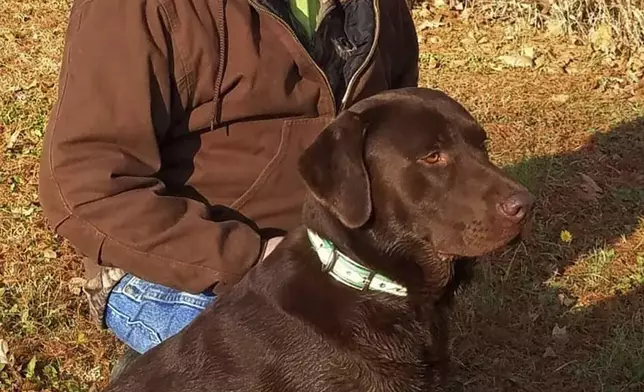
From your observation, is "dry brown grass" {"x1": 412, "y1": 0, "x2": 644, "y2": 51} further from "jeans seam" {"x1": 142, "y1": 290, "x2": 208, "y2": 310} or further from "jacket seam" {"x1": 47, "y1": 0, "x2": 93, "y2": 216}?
"jacket seam" {"x1": 47, "y1": 0, "x2": 93, "y2": 216}

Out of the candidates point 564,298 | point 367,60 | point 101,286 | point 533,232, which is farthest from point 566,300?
point 101,286

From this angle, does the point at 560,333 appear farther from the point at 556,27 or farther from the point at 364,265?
the point at 556,27

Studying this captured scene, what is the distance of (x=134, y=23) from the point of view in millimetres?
3012

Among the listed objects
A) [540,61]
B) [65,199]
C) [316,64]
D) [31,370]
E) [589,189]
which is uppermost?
[316,64]

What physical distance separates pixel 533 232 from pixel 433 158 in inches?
97.4

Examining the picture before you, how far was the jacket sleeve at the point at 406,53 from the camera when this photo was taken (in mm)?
3947

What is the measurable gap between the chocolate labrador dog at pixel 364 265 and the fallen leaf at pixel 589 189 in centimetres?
283

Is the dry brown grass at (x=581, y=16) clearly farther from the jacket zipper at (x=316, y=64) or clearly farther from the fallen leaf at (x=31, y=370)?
the fallen leaf at (x=31, y=370)

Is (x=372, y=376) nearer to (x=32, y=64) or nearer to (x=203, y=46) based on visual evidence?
(x=203, y=46)

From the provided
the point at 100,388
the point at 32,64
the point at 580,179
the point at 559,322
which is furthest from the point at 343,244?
the point at 32,64

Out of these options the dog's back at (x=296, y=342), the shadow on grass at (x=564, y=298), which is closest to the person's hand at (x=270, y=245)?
the dog's back at (x=296, y=342)

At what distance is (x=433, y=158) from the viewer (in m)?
2.78

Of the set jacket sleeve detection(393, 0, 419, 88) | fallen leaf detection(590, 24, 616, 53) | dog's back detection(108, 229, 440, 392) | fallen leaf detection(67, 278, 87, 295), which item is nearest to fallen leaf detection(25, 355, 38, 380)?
fallen leaf detection(67, 278, 87, 295)

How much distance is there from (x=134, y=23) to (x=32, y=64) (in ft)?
13.5
